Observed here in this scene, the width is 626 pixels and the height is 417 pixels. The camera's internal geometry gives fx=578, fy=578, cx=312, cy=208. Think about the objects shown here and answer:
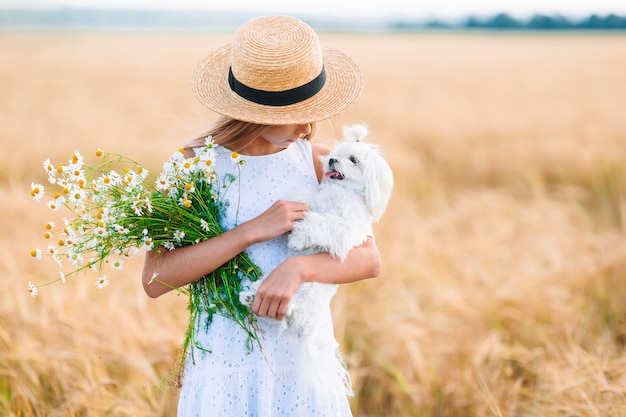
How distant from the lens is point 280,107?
1850mm

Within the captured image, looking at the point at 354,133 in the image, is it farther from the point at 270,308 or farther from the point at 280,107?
the point at 270,308

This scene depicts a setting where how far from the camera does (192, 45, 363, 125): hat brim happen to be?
1.82 metres

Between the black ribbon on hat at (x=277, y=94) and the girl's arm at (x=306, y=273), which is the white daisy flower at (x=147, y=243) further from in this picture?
the black ribbon on hat at (x=277, y=94)

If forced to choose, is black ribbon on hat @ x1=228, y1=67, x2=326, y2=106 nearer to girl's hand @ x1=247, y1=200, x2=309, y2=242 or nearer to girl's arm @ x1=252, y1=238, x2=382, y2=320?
girl's hand @ x1=247, y1=200, x2=309, y2=242

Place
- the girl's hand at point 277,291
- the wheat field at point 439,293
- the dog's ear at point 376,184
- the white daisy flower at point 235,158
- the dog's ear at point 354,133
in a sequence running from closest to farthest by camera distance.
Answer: the girl's hand at point 277,291 → the white daisy flower at point 235,158 → the dog's ear at point 376,184 → the dog's ear at point 354,133 → the wheat field at point 439,293

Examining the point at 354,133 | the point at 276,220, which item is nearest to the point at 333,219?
the point at 276,220

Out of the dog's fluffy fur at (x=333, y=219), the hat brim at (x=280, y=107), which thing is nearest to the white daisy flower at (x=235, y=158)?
the hat brim at (x=280, y=107)

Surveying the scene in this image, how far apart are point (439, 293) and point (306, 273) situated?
2.80m

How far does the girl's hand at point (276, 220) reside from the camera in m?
1.78

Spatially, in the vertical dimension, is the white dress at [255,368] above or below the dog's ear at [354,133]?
below

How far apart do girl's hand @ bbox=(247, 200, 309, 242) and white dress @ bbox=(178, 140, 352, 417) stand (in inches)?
5.7

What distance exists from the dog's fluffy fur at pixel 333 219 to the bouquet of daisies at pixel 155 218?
111 mm

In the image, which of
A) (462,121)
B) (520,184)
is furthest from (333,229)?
(462,121)

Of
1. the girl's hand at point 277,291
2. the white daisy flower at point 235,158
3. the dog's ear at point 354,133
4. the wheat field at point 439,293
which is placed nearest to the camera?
the girl's hand at point 277,291
